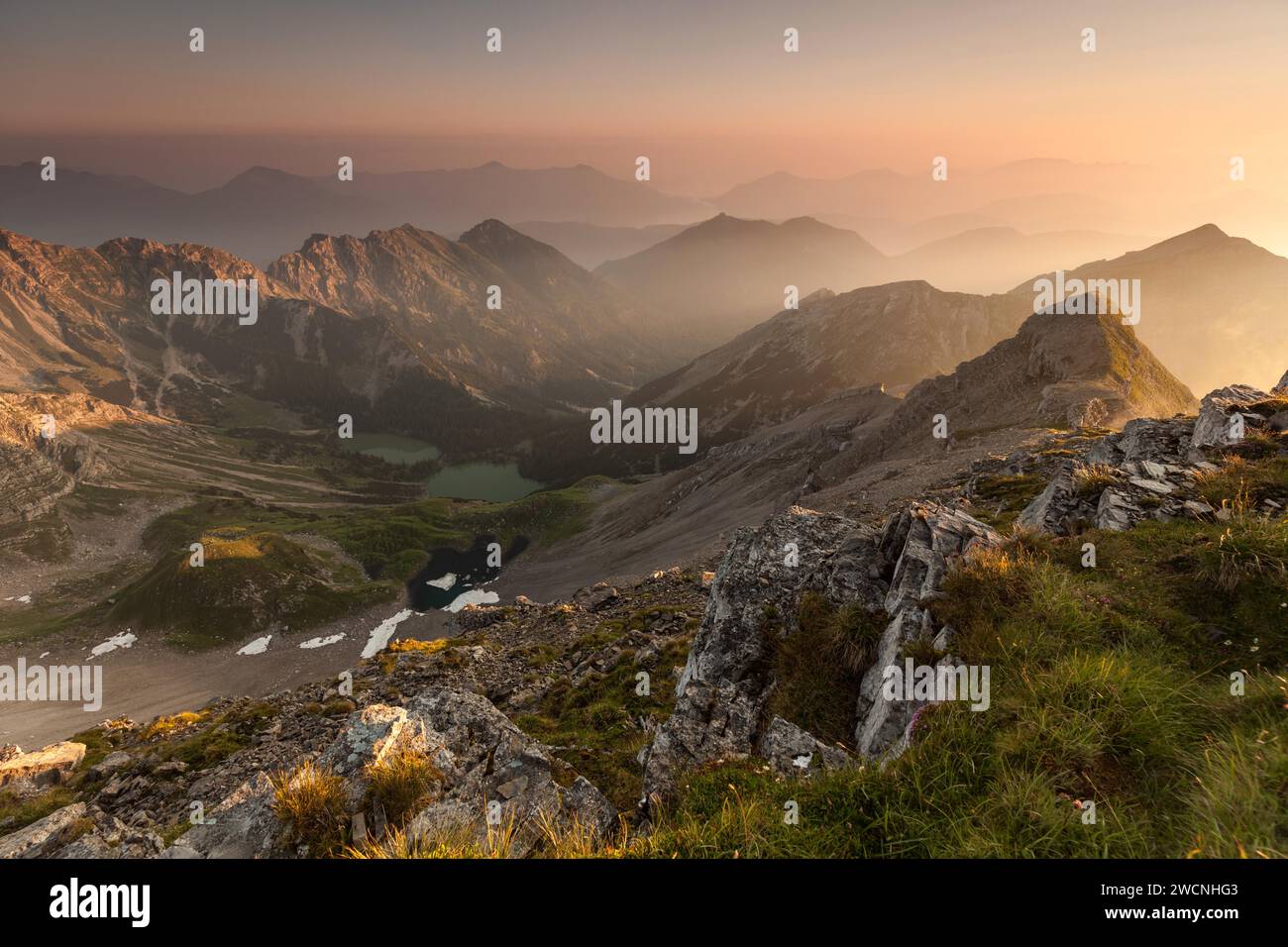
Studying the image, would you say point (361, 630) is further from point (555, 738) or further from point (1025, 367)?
point (1025, 367)

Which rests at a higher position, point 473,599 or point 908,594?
point 908,594

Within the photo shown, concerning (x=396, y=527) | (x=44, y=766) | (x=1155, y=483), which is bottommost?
(x=396, y=527)

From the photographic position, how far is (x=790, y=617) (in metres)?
13.8

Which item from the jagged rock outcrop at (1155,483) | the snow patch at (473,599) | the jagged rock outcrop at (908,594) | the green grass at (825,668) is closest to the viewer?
the jagged rock outcrop at (908,594)

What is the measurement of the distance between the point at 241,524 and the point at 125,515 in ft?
189

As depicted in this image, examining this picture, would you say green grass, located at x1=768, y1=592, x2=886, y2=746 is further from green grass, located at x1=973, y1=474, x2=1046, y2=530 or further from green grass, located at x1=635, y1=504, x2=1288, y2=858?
green grass, located at x1=973, y1=474, x2=1046, y2=530

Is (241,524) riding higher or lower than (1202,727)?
lower

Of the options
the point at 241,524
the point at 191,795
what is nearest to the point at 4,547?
the point at 241,524

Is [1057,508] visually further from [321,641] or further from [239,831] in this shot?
[321,641]

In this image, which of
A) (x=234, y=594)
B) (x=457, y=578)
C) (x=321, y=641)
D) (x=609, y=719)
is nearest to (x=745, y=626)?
(x=609, y=719)

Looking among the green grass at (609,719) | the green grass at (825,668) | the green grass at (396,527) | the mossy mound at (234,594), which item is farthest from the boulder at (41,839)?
the green grass at (396,527)

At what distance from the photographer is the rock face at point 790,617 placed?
30.5ft

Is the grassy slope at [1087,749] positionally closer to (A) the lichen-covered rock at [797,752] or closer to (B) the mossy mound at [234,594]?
(A) the lichen-covered rock at [797,752]
